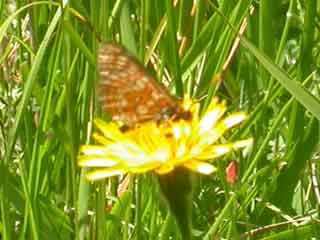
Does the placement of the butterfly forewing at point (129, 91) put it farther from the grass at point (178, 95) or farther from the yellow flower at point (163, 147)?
the grass at point (178, 95)

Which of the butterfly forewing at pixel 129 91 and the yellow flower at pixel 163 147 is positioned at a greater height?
the butterfly forewing at pixel 129 91

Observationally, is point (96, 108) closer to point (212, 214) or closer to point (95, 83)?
point (95, 83)

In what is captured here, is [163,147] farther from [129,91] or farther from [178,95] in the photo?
[178,95]

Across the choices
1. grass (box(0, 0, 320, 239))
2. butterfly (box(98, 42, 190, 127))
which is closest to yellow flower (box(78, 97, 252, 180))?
butterfly (box(98, 42, 190, 127))

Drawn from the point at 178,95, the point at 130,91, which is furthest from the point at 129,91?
the point at 178,95

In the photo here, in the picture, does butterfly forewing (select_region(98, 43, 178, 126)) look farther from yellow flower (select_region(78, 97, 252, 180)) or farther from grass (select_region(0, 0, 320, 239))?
grass (select_region(0, 0, 320, 239))

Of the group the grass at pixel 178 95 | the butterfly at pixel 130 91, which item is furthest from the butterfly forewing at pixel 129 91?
the grass at pixel 178 95
